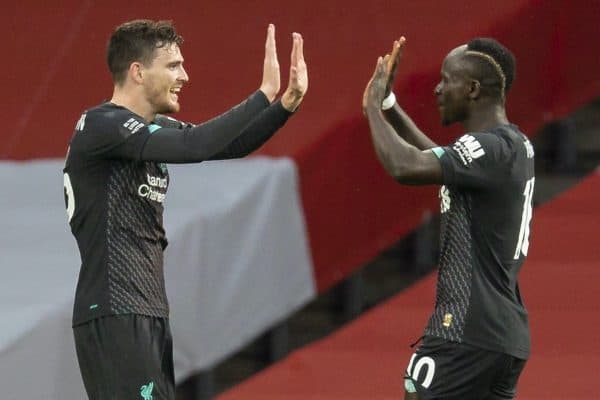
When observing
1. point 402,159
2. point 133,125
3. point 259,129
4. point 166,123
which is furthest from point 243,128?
point 166,123

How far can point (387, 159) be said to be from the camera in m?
4.63

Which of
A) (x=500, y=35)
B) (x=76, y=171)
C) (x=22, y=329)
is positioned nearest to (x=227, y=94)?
(x=500, y=35)

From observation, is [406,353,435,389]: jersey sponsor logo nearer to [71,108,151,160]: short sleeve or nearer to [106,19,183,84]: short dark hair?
[71,108,151,160]: short sleeve

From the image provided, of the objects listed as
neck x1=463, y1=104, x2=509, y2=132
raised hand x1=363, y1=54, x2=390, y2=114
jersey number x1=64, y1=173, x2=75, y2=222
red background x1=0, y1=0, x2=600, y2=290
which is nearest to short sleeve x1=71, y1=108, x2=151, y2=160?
jersey number x1=64, y1=173, x2=75, y2=222

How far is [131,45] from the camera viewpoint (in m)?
4.92

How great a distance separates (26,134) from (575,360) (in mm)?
2797

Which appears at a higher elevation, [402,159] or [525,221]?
[402,159]

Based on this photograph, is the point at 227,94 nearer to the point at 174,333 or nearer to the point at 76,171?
the point at 174,333

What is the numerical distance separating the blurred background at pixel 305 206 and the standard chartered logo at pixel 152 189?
4.99 feet

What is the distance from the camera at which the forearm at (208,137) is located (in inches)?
182

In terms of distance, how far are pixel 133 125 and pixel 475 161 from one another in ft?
3.16

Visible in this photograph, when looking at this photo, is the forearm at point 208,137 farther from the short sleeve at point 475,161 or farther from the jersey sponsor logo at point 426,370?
the jersey sponsor logo at point 426,370

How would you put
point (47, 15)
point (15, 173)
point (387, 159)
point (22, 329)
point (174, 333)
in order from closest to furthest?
point (387, 159) < point (22, 329) < point (174, 333) < point (15, 173) < point (47, 15)

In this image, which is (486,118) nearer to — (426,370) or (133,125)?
(426,370)
